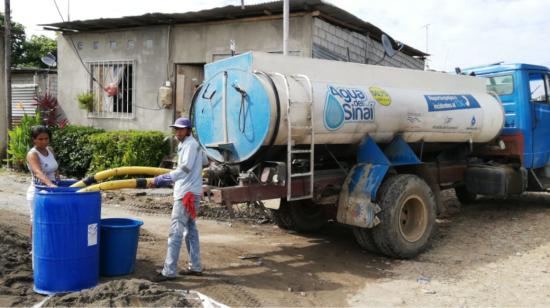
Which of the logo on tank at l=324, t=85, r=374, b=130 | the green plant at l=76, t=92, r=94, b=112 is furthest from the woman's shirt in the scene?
the green plant at l=76, t=92, r=94, b=112

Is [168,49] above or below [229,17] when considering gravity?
below

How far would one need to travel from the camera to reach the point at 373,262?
6398 mm

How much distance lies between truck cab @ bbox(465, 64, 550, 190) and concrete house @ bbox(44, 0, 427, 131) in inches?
142

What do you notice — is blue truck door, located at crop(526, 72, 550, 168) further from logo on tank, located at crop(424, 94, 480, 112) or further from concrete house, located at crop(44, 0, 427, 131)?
concrete house, located at crop(44, 0, 427, 131)

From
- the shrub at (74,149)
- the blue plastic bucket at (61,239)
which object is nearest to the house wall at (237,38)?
the shrub at (74,149)

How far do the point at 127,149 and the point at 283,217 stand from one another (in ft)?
19.4

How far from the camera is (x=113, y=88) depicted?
537 inches

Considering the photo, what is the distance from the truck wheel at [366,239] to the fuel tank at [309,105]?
117 cm

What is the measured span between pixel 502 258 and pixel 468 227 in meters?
1.68

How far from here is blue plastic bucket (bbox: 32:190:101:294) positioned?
4.63 metres

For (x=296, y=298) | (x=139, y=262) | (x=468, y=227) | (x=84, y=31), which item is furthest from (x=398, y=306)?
(x=84, y=31)

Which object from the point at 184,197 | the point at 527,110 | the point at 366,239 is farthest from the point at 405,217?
the point at 527,110

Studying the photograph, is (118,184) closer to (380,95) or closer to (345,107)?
(345,107)

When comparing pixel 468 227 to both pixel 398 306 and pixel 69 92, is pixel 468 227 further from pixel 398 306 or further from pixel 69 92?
pixel 69 92
